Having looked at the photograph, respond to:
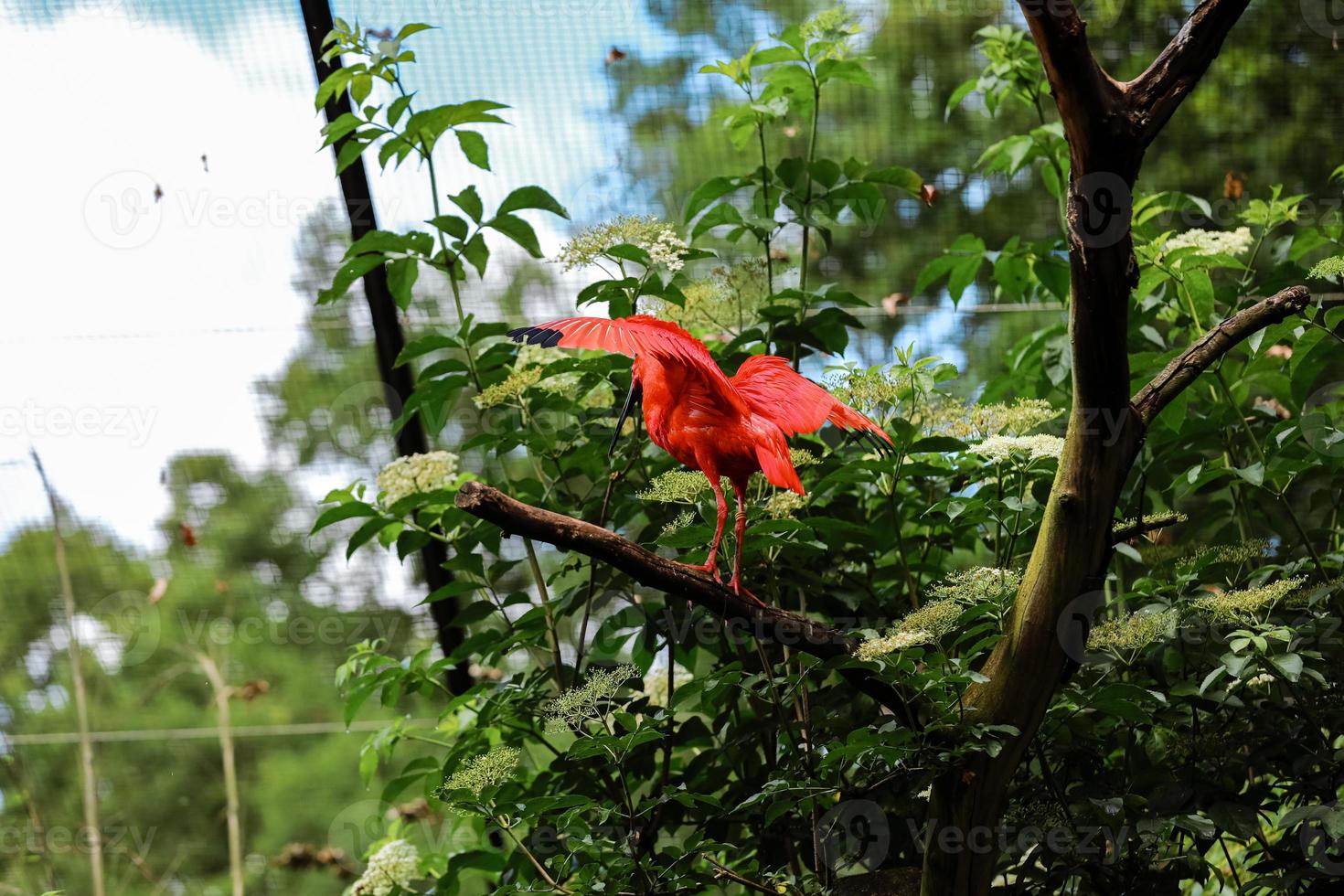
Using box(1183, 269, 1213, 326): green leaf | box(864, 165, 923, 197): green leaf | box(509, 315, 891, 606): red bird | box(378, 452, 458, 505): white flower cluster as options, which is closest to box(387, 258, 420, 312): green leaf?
box(378, 452, 458, 505): white flower cluster

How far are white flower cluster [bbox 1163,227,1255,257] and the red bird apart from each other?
66 cm

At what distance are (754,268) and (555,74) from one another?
73 cm

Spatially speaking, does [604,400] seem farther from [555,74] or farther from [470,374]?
[555,74]

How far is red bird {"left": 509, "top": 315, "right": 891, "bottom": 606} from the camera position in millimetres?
1139

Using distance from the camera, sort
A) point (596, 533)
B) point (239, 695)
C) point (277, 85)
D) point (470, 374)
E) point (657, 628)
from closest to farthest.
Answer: point (596, 533) → point (657, 628) → point (470, 374) → point (277, 85) → point (239, 695)

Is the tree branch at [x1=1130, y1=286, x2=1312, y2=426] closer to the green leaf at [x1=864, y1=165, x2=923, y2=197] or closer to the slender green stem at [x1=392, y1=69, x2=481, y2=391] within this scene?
the green leaf at [x1=864, y1=165, x2=923, y2=197]

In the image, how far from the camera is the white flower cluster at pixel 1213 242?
1.53 m

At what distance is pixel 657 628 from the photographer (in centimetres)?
152

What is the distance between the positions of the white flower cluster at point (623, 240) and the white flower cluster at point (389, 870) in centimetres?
82

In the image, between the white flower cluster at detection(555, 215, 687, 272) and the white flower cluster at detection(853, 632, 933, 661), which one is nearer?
the white flower cluster at detection(853, 632, 933, 661)

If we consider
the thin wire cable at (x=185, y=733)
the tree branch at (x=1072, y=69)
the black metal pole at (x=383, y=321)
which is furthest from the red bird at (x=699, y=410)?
the thin wire cable at (x=185, y=733)

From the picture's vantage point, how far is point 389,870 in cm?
159

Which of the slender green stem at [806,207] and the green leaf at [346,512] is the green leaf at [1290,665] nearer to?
the slender green stem at [806,207]

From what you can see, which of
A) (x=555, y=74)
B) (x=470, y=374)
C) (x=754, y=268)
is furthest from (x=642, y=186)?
(x=470, y=374)
